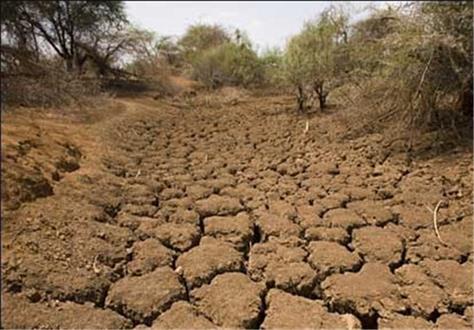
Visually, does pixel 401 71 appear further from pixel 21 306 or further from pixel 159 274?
pixel 21 306

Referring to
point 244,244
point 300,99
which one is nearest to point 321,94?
point 300,99

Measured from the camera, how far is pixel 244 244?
10.1 ft

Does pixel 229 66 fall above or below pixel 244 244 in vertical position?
above

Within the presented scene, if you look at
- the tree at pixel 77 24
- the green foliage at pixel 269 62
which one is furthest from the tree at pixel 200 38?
the tree at pixel 77 24

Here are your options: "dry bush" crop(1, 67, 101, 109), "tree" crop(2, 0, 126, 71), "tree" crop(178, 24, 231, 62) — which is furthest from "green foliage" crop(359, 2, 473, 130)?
"tree" crop(178, 24, 231, 62)

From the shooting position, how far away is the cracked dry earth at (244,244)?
235 cm

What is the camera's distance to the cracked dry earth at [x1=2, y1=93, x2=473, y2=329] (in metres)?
2.35

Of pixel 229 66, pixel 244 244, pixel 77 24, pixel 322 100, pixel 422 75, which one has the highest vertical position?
pixel 77 24

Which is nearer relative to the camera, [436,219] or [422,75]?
[436,219]

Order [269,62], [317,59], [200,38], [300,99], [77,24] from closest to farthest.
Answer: [317,59] → [300,99] → [77,24] → [269,62] → [200,38]

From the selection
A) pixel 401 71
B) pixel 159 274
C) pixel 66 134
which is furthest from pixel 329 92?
pixel 159 274

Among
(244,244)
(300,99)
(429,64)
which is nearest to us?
(244,244)

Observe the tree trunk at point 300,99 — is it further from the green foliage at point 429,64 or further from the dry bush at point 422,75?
the green foliage at point 429,64

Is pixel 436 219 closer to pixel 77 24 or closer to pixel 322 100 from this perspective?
pixel 322 100
